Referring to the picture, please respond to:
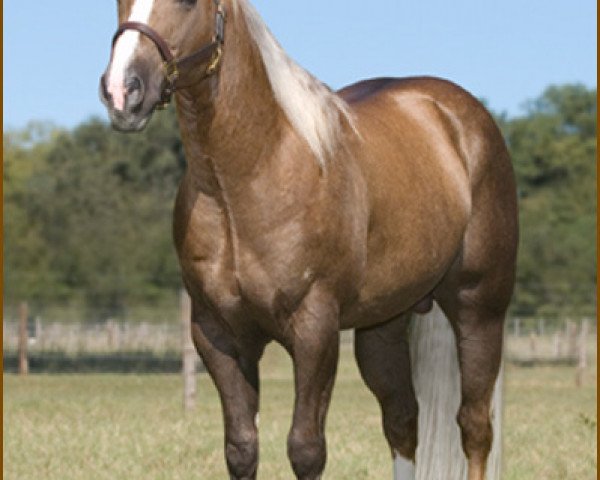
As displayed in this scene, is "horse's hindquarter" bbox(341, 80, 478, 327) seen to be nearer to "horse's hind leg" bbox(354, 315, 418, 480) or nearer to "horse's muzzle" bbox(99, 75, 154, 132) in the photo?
"horse's hind leg" bbox(354, 315, 418, 480)

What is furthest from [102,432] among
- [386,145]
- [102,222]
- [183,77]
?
[102,222]

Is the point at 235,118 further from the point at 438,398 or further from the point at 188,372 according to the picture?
the point at 188,372

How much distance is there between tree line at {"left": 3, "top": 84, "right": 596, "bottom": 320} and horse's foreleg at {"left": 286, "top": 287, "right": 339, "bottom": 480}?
2767cm

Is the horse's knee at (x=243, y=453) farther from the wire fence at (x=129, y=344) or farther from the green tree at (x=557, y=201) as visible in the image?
the green tree at (x=557, y=201)

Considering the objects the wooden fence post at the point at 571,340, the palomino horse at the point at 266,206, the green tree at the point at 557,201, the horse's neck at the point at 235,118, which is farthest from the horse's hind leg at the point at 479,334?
the green tree at the point at 557,201

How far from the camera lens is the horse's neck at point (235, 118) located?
4852 mm

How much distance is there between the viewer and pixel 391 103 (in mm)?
6312

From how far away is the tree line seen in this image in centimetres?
3784

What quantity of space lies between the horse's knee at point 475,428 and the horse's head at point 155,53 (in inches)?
102

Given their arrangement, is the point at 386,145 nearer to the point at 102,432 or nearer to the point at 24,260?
the point at 102,432

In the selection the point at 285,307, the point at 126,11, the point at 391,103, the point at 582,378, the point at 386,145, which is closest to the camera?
the point at 126,11

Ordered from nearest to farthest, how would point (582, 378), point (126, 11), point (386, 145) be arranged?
point (126, 11), point (386, 145), point (582, 378)

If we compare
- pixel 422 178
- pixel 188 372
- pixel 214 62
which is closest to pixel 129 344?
pixel 188 372

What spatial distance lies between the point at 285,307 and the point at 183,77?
0.96 metres
